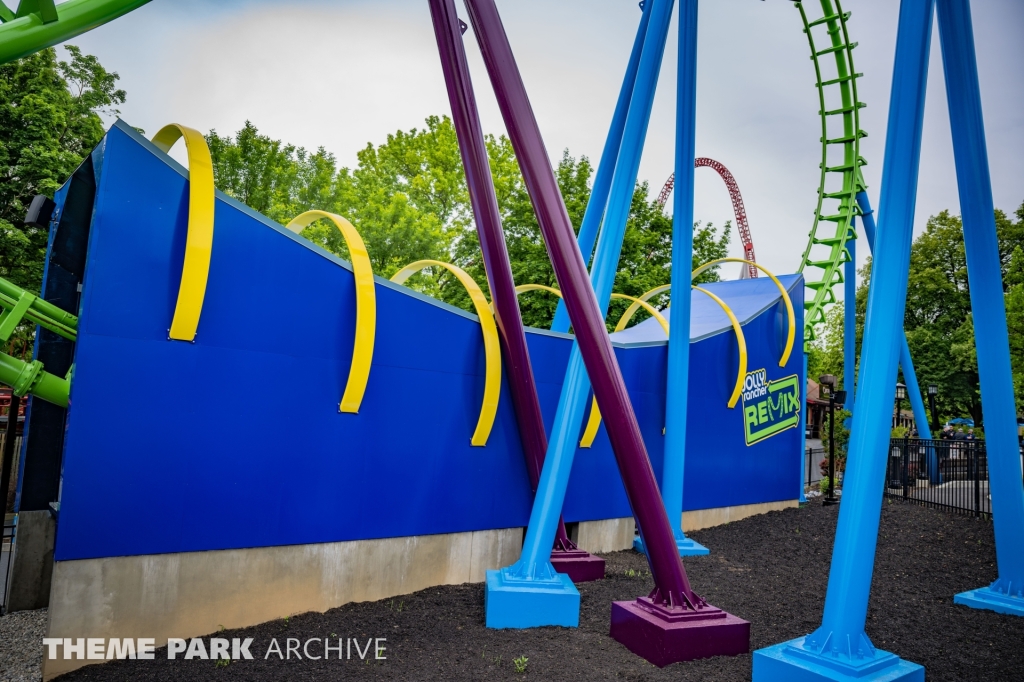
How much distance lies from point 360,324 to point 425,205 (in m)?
21.4

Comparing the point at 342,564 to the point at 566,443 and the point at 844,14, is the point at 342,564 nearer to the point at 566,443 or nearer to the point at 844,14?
the point at 566,443

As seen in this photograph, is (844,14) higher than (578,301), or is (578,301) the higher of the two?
(844,14)

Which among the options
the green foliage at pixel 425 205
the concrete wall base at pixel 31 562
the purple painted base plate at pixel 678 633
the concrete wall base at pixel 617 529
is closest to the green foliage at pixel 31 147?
the green foliage at pixel 425 205

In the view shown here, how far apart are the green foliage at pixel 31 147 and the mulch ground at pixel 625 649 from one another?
665 inches

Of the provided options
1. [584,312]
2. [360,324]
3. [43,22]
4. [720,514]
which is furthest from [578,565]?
[43,22]

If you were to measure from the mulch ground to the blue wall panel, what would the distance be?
0.84 meters

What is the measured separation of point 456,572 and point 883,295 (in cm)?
514

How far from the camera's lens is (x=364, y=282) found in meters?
6.50

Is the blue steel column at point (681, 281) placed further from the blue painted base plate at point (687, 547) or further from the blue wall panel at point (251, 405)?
the blue wall panel at point (251, 405)

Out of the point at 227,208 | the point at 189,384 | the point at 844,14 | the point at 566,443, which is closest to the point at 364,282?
the point at 227,208

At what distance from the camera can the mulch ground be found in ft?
16.5

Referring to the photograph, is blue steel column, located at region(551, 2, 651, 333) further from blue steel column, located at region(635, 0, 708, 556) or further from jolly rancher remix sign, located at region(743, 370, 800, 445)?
jolly rancher remix sign, located at region(743, 370, 800, 445)

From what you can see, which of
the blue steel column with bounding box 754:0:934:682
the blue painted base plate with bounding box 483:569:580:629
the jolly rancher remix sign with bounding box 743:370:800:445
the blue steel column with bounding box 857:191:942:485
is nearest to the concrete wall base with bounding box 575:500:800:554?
the jolly rancher remix sign with bounding box 743:370:800:445

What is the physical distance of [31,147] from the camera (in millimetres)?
18547
